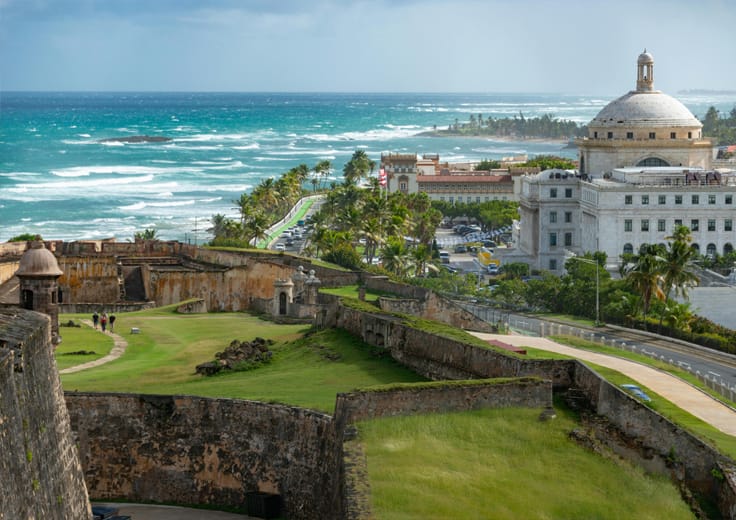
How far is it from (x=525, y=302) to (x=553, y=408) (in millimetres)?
52642

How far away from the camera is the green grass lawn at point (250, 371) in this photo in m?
37.7

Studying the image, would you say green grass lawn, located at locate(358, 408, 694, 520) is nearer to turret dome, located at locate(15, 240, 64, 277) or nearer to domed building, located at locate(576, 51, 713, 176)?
turret dome, located at locate(15, 240, 64, 277)

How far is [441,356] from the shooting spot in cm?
3912

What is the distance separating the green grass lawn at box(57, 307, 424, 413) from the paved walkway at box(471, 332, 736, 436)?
32.8 feet

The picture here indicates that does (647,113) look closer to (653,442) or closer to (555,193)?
(555,193)

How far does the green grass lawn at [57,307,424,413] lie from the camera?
124 ft

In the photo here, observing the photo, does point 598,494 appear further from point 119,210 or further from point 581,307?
point 119,210

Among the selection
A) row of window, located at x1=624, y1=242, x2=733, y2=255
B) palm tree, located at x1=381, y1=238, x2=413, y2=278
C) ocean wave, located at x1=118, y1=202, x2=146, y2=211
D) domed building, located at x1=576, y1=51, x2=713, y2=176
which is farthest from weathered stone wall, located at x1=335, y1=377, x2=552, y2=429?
ocean wave, located at x1=118, y1=202, x2=146, y2=211

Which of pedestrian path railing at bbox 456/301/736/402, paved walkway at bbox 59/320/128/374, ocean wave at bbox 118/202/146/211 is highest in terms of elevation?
paved walkway at bbox 59/320/128/374

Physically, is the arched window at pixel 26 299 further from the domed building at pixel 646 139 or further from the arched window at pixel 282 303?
the domed building at pixel 646 139

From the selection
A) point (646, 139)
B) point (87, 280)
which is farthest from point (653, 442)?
point (646, 139)

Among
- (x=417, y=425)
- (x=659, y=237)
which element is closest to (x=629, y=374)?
(x=417, y=425)

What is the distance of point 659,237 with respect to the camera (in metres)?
115

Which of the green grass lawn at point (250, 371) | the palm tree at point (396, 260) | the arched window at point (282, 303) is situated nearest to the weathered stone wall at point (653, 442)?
the green grass lawn at point (250, 371)
